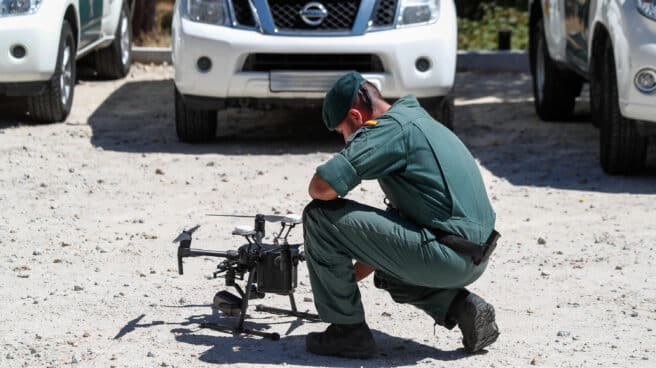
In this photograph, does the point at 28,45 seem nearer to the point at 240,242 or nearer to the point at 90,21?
the point at 90,21

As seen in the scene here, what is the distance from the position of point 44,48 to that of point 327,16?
2.13 m

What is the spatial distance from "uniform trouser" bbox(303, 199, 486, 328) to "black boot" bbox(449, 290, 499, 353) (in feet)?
0.23

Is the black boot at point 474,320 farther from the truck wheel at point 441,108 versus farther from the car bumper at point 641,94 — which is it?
the truck wheel at point 441,108

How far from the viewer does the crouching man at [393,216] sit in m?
5.29

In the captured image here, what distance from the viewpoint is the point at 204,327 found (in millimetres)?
5934

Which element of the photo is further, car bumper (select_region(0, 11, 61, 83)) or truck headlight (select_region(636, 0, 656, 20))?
car bumper (select_region(0, 11, 61, 83))

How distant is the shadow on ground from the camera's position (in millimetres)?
5512

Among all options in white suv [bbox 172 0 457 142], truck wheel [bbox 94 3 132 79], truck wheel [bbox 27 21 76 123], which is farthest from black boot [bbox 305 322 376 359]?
truck wheel [bbox 94 3 132 79]

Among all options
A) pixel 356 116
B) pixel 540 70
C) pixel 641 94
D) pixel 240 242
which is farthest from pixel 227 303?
pixel 540 70

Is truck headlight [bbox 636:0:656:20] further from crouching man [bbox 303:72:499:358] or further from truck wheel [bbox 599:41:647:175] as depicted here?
crouching man [bbox 303:72:499:358]

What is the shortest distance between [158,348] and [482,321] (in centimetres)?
127

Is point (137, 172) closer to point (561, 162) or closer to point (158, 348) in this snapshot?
point (561, 162)

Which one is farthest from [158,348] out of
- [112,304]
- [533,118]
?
[533,118]

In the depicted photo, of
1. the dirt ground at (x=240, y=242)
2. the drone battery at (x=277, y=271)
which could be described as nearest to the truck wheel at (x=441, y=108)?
the dirt ground at (x=240, y=242)
